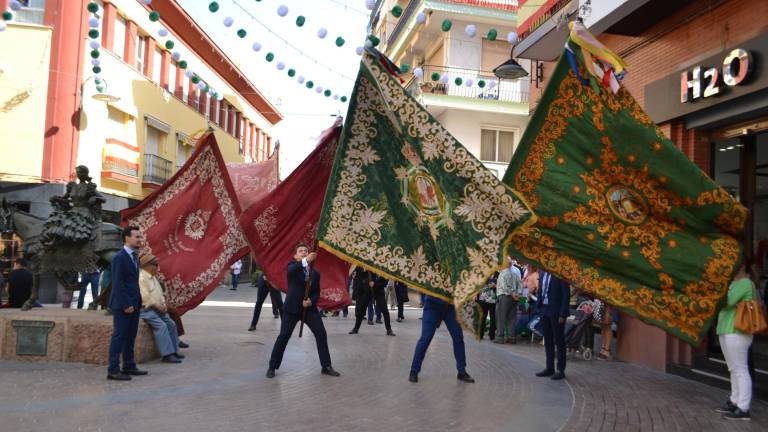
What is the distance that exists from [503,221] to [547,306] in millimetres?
4116

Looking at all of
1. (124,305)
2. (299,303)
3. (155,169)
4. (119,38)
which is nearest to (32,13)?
(119,38)

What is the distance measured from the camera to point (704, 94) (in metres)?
9.01

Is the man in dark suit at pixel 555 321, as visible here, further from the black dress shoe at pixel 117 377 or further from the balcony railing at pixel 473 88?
the balcony railing at pixel 473 88

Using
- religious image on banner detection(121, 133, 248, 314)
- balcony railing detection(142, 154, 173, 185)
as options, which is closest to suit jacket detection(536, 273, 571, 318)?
religious image on banner detection(121, 133, 248, 314)

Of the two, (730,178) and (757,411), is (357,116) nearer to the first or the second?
(757,411)

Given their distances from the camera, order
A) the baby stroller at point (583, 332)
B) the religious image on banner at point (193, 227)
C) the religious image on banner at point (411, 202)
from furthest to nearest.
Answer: the baby stroller at point (583, 332) < the religious image on banner at point (193, 227) < the religious image on banner at point (411, 202)

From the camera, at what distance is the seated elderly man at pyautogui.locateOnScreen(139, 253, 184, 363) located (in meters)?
8.87

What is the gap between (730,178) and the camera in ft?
31.9

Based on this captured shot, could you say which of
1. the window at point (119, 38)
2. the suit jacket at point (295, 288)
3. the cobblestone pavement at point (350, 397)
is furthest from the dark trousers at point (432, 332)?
the window at point (119, 38)

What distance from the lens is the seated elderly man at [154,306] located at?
29.1ft

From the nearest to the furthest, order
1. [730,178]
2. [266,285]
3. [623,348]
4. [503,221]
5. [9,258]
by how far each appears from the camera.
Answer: [503,221]
[730,178]
[623,348]
[266,285]
[9,258]

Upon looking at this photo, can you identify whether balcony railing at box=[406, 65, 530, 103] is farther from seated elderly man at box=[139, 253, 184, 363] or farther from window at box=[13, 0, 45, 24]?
seated elderly man at box=[139, 253, 184, 363]

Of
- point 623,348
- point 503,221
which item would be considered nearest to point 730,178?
point 623,348

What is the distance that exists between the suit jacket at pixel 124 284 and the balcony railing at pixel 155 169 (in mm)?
19760
